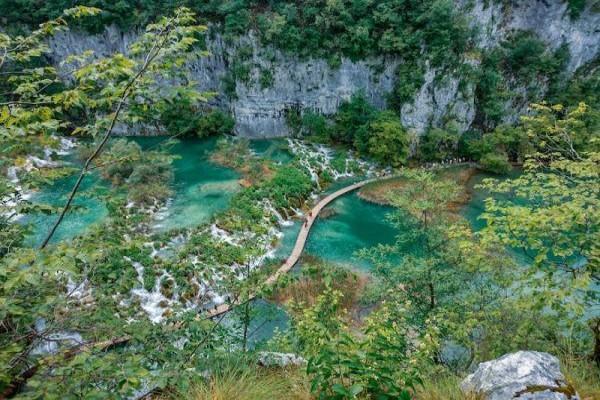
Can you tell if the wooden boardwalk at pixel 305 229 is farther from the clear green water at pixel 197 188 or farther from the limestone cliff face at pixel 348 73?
the limestone cliff face at pixel 348 73

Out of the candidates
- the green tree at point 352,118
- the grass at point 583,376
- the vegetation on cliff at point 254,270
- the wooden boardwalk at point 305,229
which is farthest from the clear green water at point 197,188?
the grass at point 583,376

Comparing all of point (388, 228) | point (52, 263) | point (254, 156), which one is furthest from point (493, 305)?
point (254, 156)

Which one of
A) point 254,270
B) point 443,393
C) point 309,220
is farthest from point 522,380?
A: point 309,220

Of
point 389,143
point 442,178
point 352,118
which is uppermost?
point 352,118

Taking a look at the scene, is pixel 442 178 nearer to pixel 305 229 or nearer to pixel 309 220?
pixel 309 220

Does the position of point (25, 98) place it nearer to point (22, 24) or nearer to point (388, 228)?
point (388, 228)

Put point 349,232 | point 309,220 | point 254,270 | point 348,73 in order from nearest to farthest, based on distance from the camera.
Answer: point 254,270 < point 349,232 < point 309,220 < point 348,73

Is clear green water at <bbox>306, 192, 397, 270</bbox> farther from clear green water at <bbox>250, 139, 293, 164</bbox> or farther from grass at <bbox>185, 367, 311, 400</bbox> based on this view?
grass at <bbox>185, 367, 311, 400</bbox>
